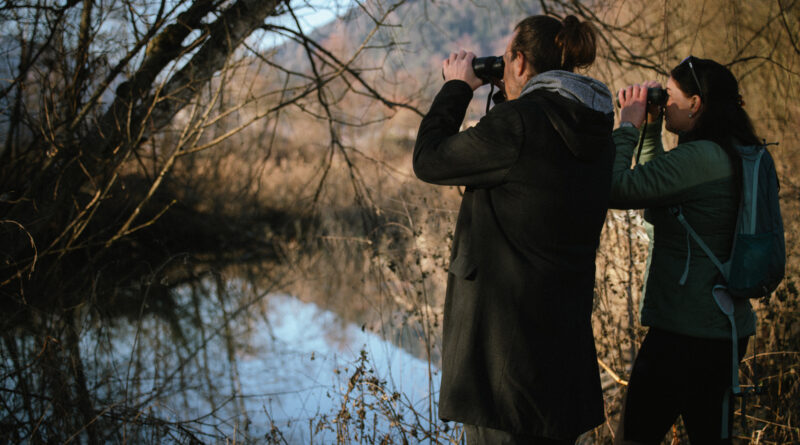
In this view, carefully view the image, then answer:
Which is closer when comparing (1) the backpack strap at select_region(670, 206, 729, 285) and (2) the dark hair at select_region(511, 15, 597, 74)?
(2) the dark hair at select_region(511, 15, 597, 74)

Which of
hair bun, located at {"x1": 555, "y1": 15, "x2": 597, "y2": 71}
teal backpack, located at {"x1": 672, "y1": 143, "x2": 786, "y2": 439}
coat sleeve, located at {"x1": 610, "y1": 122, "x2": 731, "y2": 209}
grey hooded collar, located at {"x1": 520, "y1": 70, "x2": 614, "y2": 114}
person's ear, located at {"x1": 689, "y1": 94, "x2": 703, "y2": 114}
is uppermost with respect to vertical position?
hair bun, located at {"x1": 555, "y1": 15, "x2": 597, "y2": 71}

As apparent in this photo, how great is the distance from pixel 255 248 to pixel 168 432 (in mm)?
6371

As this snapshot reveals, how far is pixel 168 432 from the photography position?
2959 millimetres

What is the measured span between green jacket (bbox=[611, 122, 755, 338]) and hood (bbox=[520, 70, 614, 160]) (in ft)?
1.01

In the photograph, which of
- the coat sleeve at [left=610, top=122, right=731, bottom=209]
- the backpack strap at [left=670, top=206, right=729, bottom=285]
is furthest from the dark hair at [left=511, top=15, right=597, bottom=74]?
the backpack strap at [left=670, top=206, right=729, bottom=285]

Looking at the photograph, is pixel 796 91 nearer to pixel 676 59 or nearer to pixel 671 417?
pixel 676 59

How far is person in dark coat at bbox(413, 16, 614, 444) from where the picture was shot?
4.44 feet

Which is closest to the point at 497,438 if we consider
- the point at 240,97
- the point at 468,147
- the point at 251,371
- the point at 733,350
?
the point at 468,147

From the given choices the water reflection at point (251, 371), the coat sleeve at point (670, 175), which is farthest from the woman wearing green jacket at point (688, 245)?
the water reflection at point (251, 371)

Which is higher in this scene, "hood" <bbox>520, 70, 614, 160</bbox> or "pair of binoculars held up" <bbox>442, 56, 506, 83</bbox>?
"pair of binoculars held up" <bbox>442, 56, 506, 83</bbox>

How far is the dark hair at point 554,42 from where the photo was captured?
145 cm

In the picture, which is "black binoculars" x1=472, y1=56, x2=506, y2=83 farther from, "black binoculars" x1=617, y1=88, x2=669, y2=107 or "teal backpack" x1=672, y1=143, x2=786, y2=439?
"teal backpack" x1=672, y1=143, x2=786, y2=439

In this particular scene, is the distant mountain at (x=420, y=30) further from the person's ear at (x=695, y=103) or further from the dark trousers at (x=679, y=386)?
the dark trousers at (x=679, y=386)

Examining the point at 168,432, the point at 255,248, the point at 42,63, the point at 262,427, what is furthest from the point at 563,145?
the point at 255,248
